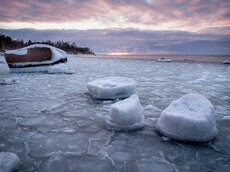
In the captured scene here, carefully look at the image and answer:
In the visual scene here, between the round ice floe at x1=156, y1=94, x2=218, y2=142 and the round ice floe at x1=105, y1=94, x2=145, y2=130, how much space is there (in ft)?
0.92

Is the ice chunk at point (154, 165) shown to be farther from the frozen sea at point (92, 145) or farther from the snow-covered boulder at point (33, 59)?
the snow-covered boulder at point (33, 59)

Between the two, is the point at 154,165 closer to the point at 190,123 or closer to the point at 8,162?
the point at 190,123

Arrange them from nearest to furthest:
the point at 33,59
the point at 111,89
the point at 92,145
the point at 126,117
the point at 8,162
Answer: the point at 8,162
the point at 92,145
the point at 126,117
the point at 111,89
the point at 33,59

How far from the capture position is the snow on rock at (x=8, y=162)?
3.80ft

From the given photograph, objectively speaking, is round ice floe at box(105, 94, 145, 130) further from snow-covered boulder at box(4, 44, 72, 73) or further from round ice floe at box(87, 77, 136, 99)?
snow-covered boulder at box(4, 44, 72, 73)

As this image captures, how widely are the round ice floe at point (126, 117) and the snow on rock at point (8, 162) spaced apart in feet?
Answer: 3.50

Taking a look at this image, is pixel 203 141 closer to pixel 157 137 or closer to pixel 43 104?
pixel 157 137

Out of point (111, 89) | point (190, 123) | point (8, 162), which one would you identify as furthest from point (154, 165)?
point (111, 89)

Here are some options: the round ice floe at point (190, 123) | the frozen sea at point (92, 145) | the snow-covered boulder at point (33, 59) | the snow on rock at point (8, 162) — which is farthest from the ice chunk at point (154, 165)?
the snow-covered boulder at point (33, 59)

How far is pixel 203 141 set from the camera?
1.66m

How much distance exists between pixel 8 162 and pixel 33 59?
20.7 ft

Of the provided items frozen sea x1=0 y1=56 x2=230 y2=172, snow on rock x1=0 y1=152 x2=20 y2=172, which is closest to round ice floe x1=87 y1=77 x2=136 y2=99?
frozen sea x1=0 y1=56 x2=230 y2=172

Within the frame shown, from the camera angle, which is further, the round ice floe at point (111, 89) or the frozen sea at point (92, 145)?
the round ice floe at point (111, 89)

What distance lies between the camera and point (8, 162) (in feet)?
3.90
